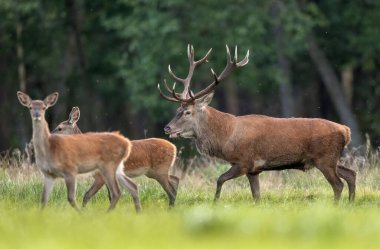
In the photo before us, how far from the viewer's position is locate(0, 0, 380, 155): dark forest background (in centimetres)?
2761

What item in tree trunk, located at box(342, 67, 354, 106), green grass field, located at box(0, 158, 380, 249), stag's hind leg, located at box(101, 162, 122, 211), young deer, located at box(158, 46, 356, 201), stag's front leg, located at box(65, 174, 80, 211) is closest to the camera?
green grass field, located at box(0, 158, 380, 249)

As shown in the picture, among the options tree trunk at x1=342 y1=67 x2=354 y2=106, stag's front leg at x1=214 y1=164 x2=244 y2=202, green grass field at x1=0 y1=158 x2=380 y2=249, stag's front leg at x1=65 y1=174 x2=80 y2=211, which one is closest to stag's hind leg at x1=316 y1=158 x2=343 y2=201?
green grass field at x1=0 y1=158 x2=380 y2=249

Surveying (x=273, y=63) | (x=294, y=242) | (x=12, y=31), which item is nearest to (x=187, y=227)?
(x=294, y=242)

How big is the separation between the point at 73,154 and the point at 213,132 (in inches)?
114

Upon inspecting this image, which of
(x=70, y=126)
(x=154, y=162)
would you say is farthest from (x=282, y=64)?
(x=154, y=162)

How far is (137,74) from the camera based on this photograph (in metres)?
27.9

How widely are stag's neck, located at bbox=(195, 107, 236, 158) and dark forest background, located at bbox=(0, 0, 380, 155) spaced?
1077 centimetres

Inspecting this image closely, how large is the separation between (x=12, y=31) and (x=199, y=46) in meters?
5.97

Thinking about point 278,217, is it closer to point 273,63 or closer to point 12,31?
point 273,63

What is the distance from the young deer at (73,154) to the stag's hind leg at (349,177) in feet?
9.79

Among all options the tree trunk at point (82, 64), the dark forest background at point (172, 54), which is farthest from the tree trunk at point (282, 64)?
the tree trunk at point (82, 64)

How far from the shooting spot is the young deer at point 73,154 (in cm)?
1149

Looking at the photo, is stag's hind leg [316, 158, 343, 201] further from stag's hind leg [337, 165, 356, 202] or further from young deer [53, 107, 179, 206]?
young deer [53, 107, 179, 206]

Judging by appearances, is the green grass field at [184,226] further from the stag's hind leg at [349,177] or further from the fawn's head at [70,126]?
the fawn's head at [70,126]
